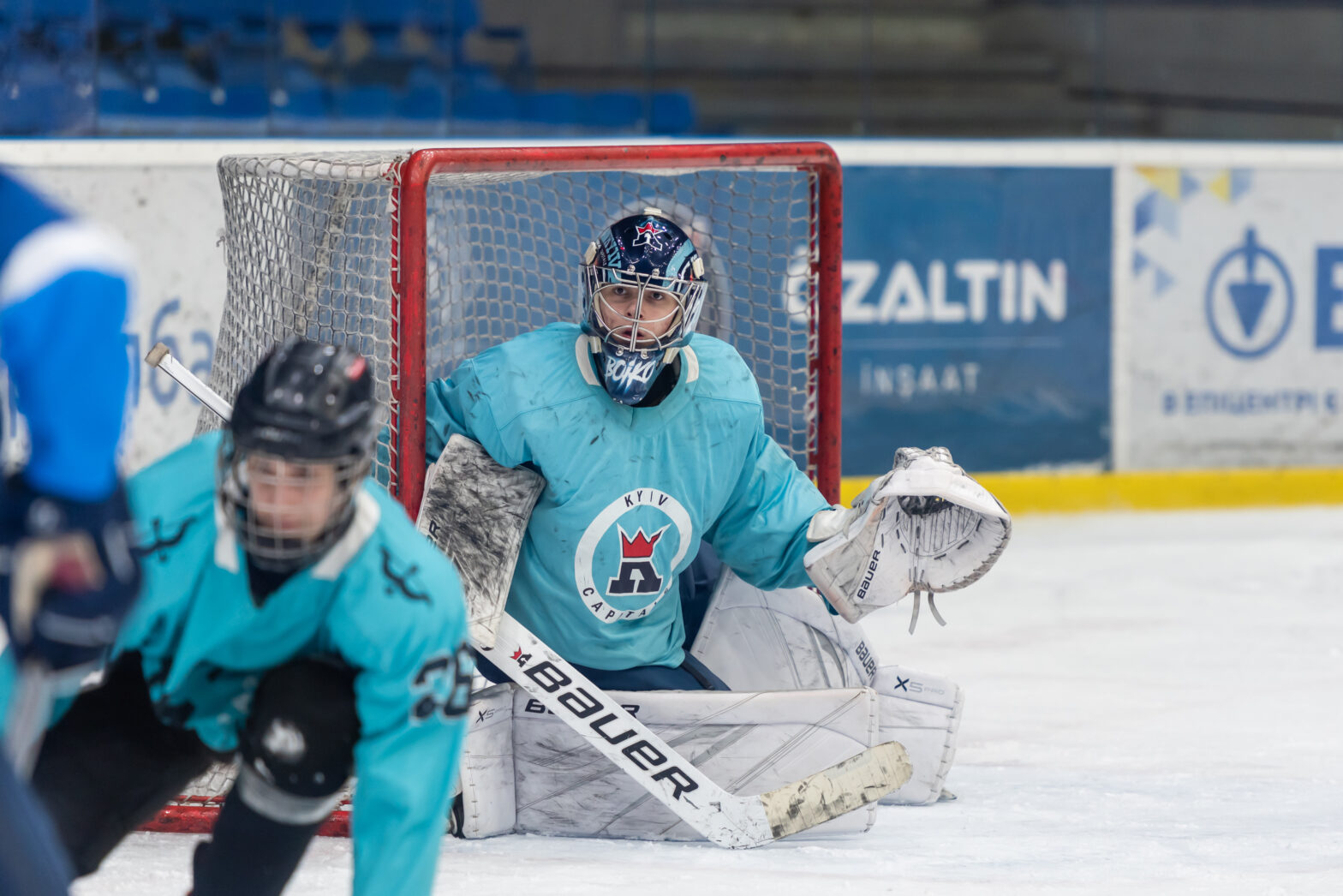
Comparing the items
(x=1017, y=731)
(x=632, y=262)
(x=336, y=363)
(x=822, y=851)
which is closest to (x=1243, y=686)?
(x=1017, y=731)

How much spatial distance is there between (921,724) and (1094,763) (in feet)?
1.36

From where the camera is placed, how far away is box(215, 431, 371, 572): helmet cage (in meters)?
1.36

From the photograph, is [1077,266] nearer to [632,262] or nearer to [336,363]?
[632,262]

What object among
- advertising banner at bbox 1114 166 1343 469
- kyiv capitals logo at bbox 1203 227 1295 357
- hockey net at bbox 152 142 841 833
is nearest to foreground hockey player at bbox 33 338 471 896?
hockey net at bbox 152 142 841 833

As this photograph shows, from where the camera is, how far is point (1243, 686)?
11.2 ft

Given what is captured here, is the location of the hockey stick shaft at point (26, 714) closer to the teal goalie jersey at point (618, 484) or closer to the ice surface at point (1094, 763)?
the ice surface at point (1094, 763)

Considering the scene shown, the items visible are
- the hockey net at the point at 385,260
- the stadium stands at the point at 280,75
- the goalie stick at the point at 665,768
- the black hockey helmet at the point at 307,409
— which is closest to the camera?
the black hockey helmet at the point at 307,409

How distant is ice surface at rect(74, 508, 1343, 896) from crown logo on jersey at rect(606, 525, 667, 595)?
0.36 metres

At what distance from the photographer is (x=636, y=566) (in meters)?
2.41

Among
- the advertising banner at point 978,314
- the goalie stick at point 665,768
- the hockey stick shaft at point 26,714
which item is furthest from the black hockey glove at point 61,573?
the advertising banner at point 978,314

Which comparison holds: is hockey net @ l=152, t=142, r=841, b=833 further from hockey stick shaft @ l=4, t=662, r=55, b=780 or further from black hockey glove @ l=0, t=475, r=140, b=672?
black hockey glove @ l=0, t=475, r=140, b=672

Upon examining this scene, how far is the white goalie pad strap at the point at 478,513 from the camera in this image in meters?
2.36

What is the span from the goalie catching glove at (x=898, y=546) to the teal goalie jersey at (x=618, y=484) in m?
0.07

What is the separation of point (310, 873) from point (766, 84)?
3.90 m
